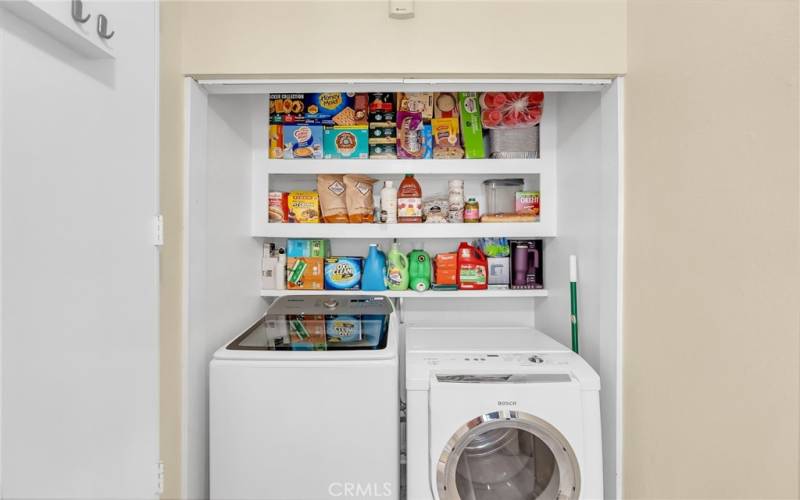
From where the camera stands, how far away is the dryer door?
4.94 feet

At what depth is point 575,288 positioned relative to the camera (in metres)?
1.89

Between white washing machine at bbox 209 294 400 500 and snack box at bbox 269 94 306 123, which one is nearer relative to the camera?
white washing machine at bbox 209 294 400 500

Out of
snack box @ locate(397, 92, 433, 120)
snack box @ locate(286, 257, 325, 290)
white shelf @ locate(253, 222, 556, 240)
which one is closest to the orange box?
white shelf @ locate(253, 222, 556, 240)

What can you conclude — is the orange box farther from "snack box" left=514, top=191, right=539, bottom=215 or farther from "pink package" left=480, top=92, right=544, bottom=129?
"pink package" left=480, top=92, right=544, bottom=129

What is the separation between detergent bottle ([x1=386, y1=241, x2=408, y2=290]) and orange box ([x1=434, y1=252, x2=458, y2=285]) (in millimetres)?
197

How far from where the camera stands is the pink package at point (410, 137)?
2291 mm
